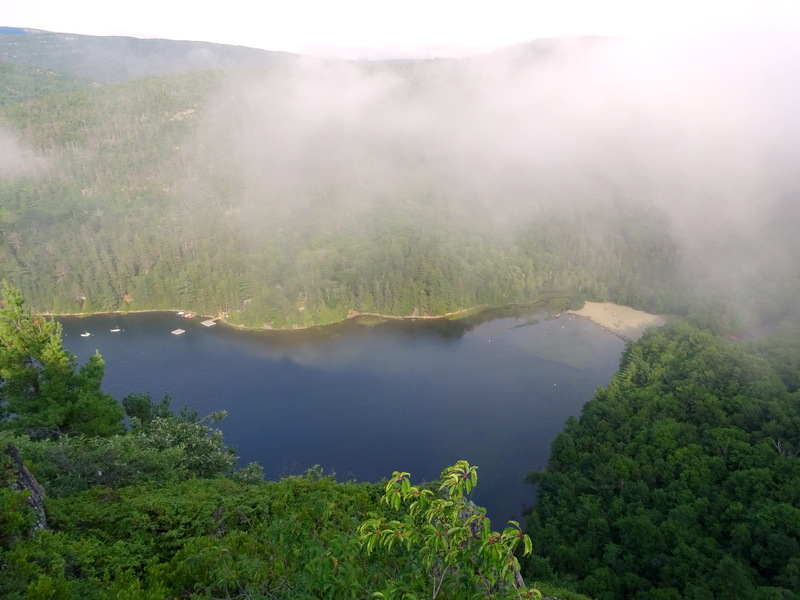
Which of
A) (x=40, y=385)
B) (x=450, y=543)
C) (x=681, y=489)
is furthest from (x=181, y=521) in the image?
(x=681, y=489)

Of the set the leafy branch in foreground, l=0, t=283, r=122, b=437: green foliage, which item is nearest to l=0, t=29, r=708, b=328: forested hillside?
l=0, t=283, r=122, b=437: green foliage

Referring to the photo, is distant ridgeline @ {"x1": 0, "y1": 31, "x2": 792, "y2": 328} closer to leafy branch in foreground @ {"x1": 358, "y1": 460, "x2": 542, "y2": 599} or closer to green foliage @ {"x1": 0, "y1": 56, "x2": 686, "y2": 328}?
green foliage @ {"x1": 0, "y1": 56, "x2": 686, "y2": 328}

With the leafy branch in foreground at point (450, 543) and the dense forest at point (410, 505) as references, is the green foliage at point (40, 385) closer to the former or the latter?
the dense forest at point (410, 505)

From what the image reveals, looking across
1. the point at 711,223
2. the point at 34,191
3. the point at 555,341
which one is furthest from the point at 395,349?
the point at 34,191

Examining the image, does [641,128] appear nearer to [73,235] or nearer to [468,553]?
[73,235]

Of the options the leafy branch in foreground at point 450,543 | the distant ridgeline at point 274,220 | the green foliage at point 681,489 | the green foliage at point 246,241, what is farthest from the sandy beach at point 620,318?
the leafy branch in foreground at point 450,543

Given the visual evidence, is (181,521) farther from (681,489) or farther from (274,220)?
(274,220)

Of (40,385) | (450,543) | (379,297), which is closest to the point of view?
(450,543)
